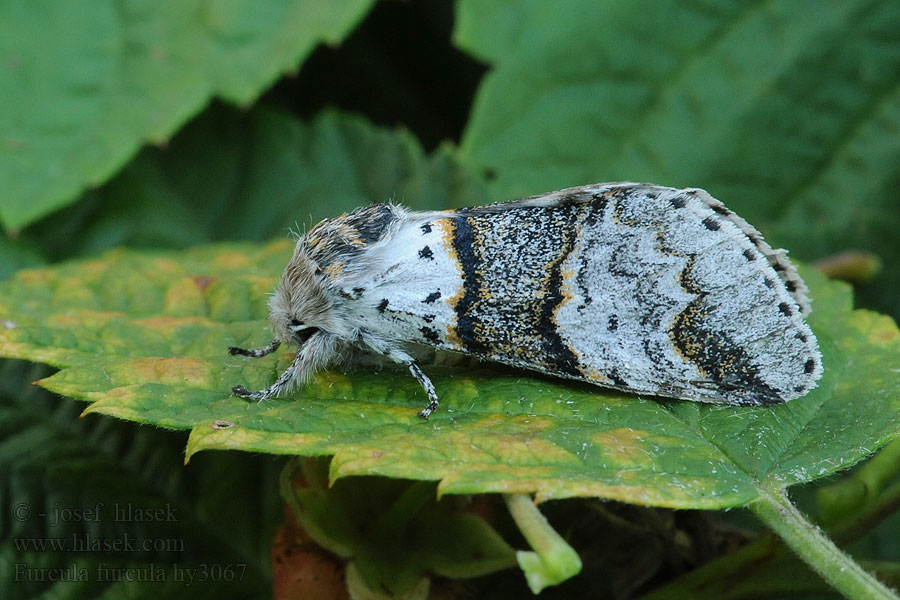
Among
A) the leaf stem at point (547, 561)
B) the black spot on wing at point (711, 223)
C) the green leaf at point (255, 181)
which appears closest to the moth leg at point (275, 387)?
the leaf stem at point (547, 561)

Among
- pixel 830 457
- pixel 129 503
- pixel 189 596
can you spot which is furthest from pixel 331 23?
pixel 830 457

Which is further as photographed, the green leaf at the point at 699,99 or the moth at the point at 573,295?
the green leaf at the point at 699,99

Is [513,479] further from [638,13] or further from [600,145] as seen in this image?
[638,13]

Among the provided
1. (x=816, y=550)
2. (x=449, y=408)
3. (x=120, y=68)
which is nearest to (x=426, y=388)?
(x=449, y=408)

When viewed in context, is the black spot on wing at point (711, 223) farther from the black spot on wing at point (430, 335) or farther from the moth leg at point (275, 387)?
the moth leg at point (275, 387)

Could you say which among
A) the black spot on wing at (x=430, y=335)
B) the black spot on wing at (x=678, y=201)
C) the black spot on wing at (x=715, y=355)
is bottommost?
the black spot on wing at (x=715, y=355)

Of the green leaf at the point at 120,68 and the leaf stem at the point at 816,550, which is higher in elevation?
the green leaf at the point at 120,68

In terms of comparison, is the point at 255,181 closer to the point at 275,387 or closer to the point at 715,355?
the point at 275,387
